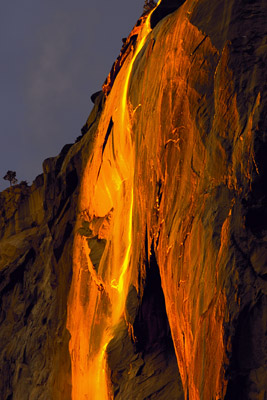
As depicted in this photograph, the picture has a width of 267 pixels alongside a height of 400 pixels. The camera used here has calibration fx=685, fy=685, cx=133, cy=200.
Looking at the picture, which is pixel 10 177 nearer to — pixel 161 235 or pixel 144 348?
pixel 144 348

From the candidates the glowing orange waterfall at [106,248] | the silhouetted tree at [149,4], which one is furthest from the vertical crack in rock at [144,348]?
the silhouetted tree at [149,4]

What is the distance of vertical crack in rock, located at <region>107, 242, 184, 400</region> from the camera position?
47.8ft

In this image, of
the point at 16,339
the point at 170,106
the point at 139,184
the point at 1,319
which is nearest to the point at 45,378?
the point at 16,339

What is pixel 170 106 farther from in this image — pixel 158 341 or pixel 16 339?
pixel 16 339

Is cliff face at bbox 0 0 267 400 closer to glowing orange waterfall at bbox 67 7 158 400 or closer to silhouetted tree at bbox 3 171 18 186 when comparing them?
glowing orange waterfall at bbox 67 7 158 400

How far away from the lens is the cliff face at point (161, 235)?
10.5m

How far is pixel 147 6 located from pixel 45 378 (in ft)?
42.7

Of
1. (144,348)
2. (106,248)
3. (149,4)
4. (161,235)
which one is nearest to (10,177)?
(149,4)

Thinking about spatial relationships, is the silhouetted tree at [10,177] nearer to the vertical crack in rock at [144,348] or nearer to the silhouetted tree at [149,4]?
the silhouetted tree at [149,4]

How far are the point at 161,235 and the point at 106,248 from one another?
14.7 feet

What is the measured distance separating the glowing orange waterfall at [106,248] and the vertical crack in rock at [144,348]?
0.63 meters

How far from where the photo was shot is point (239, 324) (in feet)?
32.9

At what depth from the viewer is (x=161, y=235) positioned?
44.4 ft

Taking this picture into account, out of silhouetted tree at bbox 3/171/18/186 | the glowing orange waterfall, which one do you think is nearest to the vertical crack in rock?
the glowing orange waterfall
